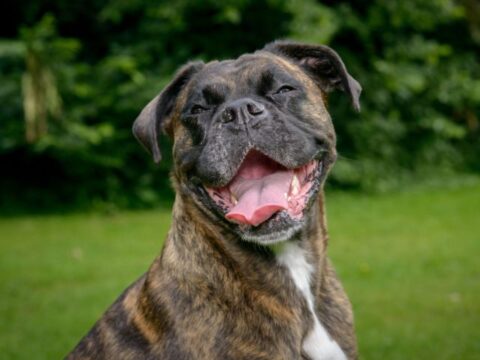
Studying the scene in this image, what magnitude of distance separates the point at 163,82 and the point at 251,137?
9.70 m

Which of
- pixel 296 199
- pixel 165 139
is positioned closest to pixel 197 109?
pixel 296 199

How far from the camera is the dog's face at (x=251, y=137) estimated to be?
3.69 meters

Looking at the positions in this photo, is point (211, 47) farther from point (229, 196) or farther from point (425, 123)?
point (229, 196)

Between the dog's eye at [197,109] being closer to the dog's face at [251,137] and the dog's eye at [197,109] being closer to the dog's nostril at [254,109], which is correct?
the dog's face at [251,137]

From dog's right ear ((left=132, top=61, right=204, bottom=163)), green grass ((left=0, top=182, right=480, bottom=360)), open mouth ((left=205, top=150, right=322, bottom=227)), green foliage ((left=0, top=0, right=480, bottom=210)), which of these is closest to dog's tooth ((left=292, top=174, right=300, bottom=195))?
open mouth ((left=205, top=150, right=322, bottom=227))

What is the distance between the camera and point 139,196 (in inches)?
536

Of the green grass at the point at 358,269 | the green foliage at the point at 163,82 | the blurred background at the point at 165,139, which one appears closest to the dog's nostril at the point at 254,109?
the green grass at the point at 358,269

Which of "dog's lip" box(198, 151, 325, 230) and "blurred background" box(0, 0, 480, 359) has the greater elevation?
"dog's lip" box(198, 151, 325, 230)

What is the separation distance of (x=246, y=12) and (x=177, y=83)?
33.0ft

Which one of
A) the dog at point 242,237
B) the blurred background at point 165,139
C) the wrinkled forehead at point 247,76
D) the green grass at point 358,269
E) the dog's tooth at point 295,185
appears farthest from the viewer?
the blurred background at point 165,139

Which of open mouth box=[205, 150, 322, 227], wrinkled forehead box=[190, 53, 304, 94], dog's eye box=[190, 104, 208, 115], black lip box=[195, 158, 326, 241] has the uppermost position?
wrinkled forehead box=[190, 53, 304, 94]

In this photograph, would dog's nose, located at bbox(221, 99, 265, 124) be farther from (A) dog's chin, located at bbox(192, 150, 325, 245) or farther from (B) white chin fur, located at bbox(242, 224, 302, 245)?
(B) white chin fur, located at bbox(242, 224, 302, 245)

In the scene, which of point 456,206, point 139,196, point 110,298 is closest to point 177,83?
point 110,298

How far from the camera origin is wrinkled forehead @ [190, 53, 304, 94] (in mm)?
3900
